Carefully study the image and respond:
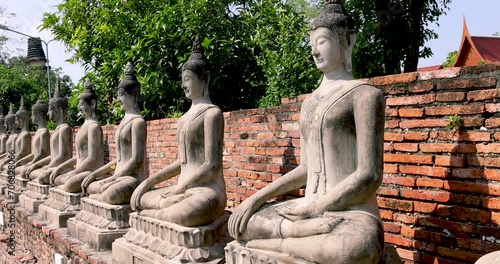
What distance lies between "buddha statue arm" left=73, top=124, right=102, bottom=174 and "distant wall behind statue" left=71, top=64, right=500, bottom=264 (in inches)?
163

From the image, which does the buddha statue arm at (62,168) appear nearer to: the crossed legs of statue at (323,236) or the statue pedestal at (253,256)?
the statue pedestal at (253,256)

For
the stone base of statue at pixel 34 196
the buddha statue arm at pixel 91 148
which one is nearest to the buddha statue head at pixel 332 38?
the buddha statue arm at pixel 91 148

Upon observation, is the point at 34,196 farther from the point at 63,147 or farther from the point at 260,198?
the point at 260,198

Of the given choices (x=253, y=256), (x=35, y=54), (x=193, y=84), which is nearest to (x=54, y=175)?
(x=193, y=84)

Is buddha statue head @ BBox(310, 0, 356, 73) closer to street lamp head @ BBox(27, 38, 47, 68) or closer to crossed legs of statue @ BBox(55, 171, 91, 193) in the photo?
crossed legs of statue @ BBox(55, 171, 91, 193)

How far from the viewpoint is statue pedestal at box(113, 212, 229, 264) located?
159 inches

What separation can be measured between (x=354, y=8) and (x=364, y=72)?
105 cm

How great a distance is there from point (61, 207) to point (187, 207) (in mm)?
3397

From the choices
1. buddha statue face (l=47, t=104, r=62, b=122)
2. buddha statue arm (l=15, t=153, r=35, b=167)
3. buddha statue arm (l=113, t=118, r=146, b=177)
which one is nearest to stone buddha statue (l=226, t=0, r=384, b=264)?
buddha statue arm (l=113, t=118, r=146, b=177)

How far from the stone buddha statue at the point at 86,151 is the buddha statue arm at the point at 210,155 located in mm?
2732

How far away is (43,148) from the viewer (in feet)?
31.0

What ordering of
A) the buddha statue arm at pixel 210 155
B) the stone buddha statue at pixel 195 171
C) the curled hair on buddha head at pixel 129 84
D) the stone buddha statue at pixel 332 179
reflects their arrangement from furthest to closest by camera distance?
the curled hair on buddha head at pixel 129 84
the buddha statue arm at pixel 210 155
the stone buddha statue at pixel 195 171
the stone buddha statue at pixel 332 179

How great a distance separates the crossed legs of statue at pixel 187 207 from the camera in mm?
4078

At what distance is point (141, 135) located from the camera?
5.73 m
